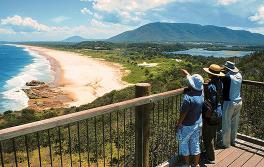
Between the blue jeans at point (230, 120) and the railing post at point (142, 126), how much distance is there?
1839 millimetres

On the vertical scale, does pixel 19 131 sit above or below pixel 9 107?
above

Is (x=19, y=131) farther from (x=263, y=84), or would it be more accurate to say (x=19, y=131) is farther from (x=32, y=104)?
(x=32, y=104)

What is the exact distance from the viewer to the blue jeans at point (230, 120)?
5.66 meters

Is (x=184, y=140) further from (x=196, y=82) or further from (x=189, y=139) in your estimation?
(x=196, y=82)

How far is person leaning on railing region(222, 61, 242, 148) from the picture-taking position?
18.0 feet

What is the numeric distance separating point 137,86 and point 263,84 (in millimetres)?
2961

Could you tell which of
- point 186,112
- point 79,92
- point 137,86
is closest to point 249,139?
point 186,112

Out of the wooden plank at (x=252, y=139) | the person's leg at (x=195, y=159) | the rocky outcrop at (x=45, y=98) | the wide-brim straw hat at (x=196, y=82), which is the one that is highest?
the wide-brim straw hat at (x=196, y=82)

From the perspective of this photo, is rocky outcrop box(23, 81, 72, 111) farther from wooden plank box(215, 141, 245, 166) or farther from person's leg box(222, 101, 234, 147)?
wooden plank box(215, 141, 245, 166)

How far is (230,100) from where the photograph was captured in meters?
5.61

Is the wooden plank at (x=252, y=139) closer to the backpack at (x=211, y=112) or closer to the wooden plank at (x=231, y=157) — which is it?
→ the wooden plank at (x=231, y=157)

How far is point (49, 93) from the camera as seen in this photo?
4688 centimetres

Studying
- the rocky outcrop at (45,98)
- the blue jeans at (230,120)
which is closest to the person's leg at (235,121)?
the blue jeans at (230,120)

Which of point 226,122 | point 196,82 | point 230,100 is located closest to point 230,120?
point 226,122
